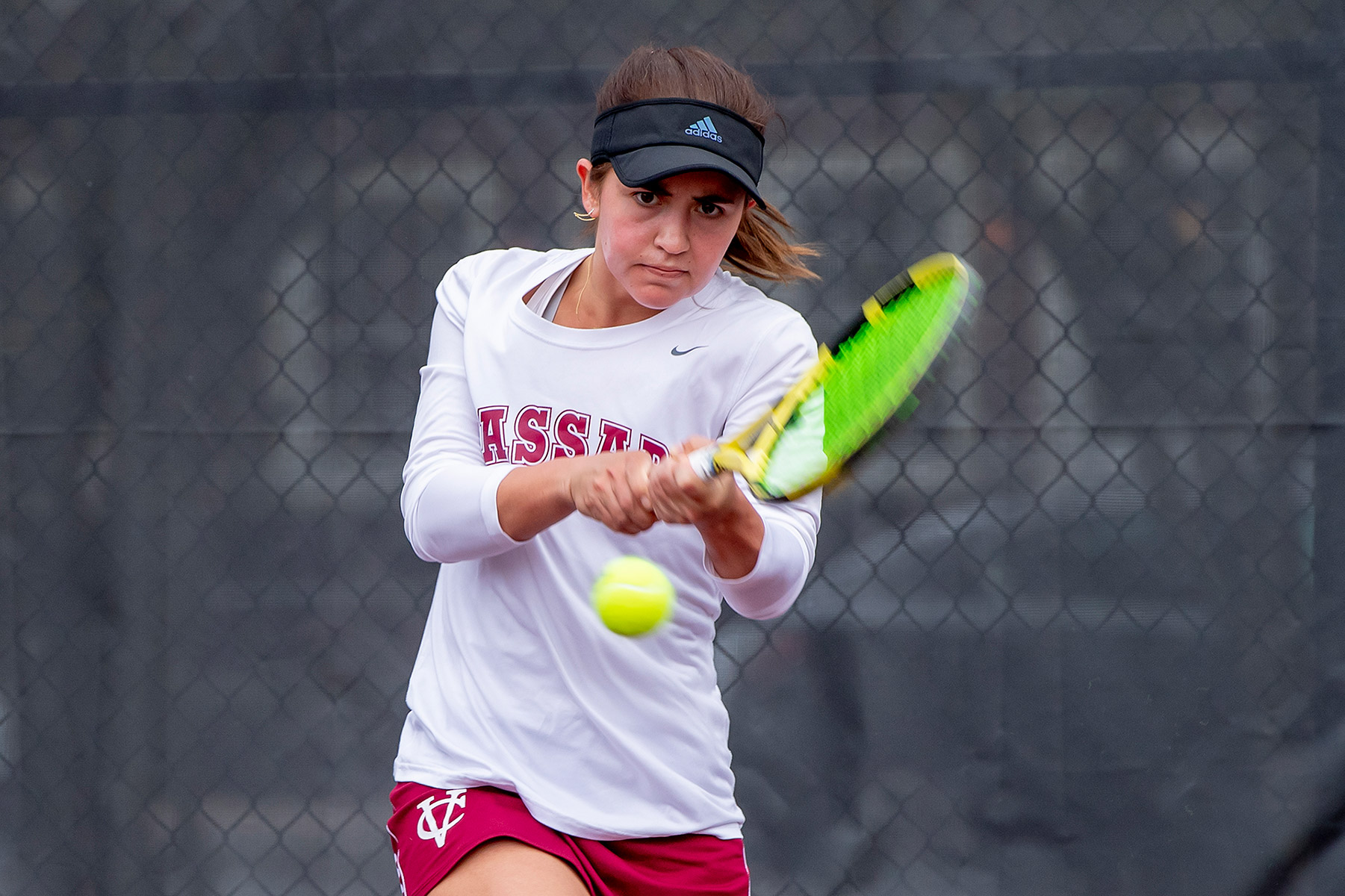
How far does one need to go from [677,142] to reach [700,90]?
105mm

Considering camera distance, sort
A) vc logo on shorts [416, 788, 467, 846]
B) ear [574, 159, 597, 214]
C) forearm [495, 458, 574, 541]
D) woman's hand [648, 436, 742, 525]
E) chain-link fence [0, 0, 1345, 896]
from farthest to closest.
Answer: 1. chain-link fence [0, 0, 1345, 896]
2. ear [574, 159, 597, 214]
3. vc logo on shorts [416, 788, 467, 846]
4. forearm [495, 458, 574, 541]
5. woman's hand [648, 436, 742, 525]

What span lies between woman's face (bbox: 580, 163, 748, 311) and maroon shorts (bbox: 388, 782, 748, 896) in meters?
0.62

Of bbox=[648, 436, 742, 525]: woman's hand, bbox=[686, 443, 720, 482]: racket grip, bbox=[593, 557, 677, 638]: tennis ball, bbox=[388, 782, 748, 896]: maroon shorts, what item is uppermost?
bbox=[686, 443, 720, 482]: racket grip

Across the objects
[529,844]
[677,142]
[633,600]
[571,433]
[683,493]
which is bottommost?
[529,844]

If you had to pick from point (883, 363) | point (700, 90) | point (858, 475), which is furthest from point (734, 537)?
point (858, 475)

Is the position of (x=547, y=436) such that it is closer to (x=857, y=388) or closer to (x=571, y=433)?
(x=571, y=433)

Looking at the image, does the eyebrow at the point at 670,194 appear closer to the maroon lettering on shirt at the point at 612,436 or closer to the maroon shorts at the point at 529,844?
the maroon lettering on shirt at the point at 612,436

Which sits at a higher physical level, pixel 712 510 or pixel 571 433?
pixel 571 433

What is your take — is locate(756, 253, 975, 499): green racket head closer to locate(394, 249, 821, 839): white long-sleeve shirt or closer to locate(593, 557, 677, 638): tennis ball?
locate(394, 249, 821, 839): white long-sleeve shirt

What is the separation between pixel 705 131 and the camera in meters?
1.33

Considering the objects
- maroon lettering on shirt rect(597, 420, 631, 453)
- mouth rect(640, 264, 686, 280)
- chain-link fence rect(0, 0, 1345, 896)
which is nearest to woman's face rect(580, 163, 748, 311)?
mouth rect(640, 264, 686, 280)

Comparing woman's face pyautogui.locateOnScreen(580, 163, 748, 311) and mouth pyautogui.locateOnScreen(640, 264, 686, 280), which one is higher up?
woman's face pyautogui.locateOnScreen(580, 163, 748, 311)

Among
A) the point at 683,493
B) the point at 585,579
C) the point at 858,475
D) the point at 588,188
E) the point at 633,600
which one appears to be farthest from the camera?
the point at 858,475

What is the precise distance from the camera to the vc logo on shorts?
52.5 inches
